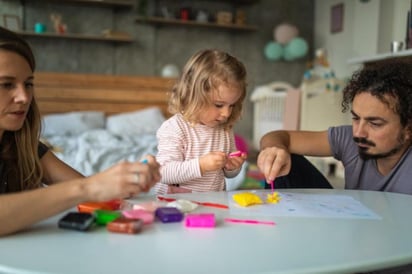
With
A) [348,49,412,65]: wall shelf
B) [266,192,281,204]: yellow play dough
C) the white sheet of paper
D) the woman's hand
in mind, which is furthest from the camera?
[348,49,412,65]: wall shelf

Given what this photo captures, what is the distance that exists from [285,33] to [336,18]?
587mm

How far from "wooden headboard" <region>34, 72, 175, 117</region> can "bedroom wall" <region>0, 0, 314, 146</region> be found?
0.16 meters

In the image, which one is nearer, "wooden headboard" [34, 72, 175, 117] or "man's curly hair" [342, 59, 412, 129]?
"man's curly hair" [342, 59, 412, 129]

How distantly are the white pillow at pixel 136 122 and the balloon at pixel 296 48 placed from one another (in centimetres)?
166

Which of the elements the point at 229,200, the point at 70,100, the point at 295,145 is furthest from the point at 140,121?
the point at 229,200

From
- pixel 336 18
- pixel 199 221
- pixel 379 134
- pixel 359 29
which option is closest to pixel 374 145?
pixel 379 134

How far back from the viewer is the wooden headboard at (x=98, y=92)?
14.4 ft

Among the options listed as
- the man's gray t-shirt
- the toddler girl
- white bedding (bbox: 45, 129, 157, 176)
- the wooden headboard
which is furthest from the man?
the wooden headboard

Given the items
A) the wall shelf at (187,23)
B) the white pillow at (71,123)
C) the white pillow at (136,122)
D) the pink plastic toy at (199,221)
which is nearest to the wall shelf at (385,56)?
the wall shelf at (187,23)

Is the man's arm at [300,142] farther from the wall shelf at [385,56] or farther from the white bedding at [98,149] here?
the white bedding at [98,149]

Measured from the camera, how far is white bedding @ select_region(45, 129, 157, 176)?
272cm

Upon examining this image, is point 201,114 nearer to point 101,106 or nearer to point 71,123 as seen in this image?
point 71,123

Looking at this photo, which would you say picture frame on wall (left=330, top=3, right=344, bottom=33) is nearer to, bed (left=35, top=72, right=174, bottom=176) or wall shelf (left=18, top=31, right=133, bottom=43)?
bed (left=35, top=72, right=174, bottom=176)

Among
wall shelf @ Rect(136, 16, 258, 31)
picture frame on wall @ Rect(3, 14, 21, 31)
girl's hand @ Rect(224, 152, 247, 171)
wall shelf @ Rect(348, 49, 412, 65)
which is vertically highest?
wall shelf @ Rect(136, 16, 258, 31)
